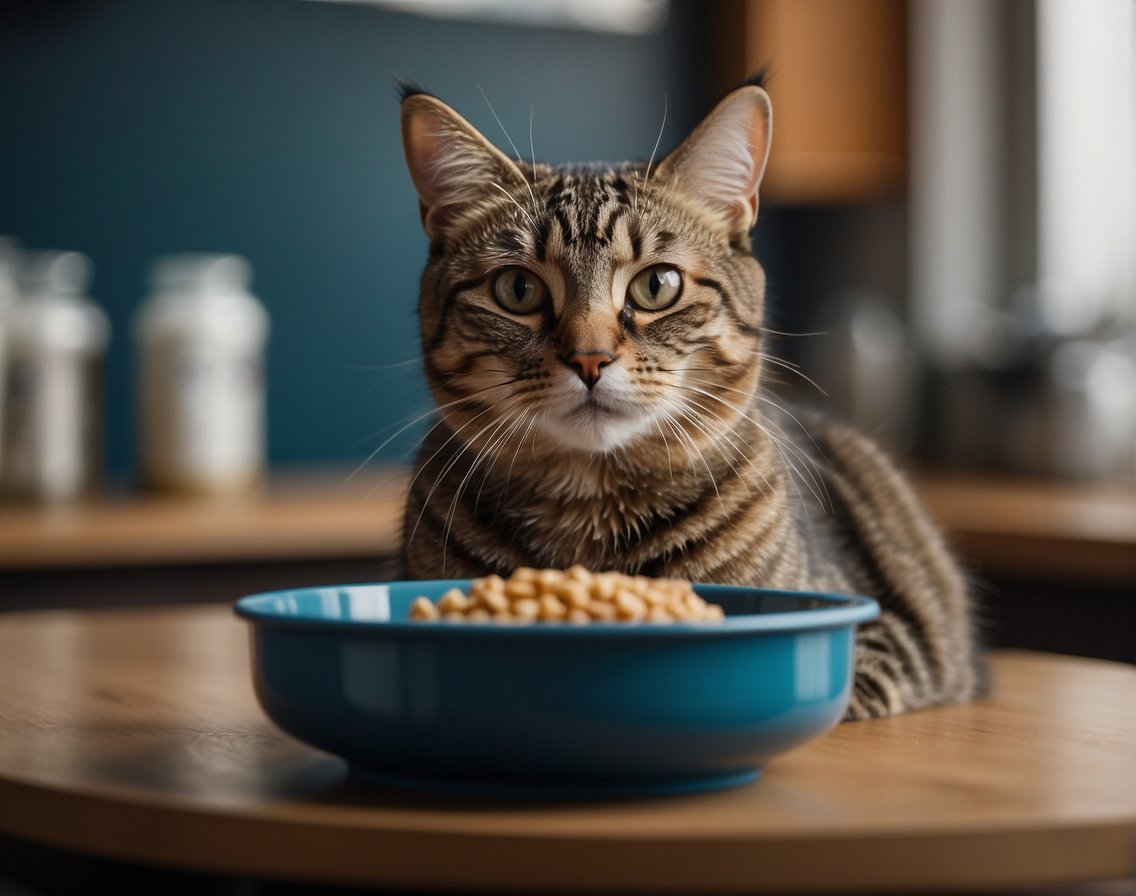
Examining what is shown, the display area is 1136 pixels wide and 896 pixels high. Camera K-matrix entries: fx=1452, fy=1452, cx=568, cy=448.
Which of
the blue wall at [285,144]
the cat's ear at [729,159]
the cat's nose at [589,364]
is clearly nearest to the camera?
the cat's nose at [589,364]

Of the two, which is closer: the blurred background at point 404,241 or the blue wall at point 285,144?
the blurred background at point 404,241

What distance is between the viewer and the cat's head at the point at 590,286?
112cm

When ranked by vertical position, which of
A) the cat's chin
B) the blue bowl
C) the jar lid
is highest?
the jar lid

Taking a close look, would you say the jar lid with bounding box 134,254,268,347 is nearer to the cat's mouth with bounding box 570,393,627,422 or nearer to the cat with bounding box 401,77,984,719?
the cat with bounding box 401,77,984,719

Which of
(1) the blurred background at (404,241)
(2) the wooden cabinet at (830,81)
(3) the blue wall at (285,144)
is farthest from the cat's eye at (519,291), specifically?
(2) the wooden cabinet at (830,81)

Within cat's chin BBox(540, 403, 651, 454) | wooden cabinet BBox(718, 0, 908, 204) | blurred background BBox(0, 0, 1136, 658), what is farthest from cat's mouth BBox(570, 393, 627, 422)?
wooden cabinet BBox(718, 0, 908, 204)

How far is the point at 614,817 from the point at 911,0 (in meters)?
3.06

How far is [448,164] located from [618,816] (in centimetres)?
65

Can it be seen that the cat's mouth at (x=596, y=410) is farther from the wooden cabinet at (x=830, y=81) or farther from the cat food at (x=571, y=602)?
the wooden cabinet at (x=830, y=81)

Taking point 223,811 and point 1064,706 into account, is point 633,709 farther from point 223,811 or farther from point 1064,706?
point 1064,706

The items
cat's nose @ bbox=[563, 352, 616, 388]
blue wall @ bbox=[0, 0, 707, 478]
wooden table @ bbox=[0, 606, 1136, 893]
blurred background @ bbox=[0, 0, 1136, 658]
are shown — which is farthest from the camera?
blue wall @ bbox=[0, 0, 707, 478]

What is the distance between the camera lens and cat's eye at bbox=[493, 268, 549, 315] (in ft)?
3.81

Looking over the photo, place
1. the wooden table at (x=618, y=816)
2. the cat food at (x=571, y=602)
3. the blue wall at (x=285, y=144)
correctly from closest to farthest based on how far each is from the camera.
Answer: the wooden table at (x=618, y=816) < the cat food at (x=571, y=602) < the blue wall at (x=285, y=144)

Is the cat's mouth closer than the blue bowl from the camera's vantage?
No
